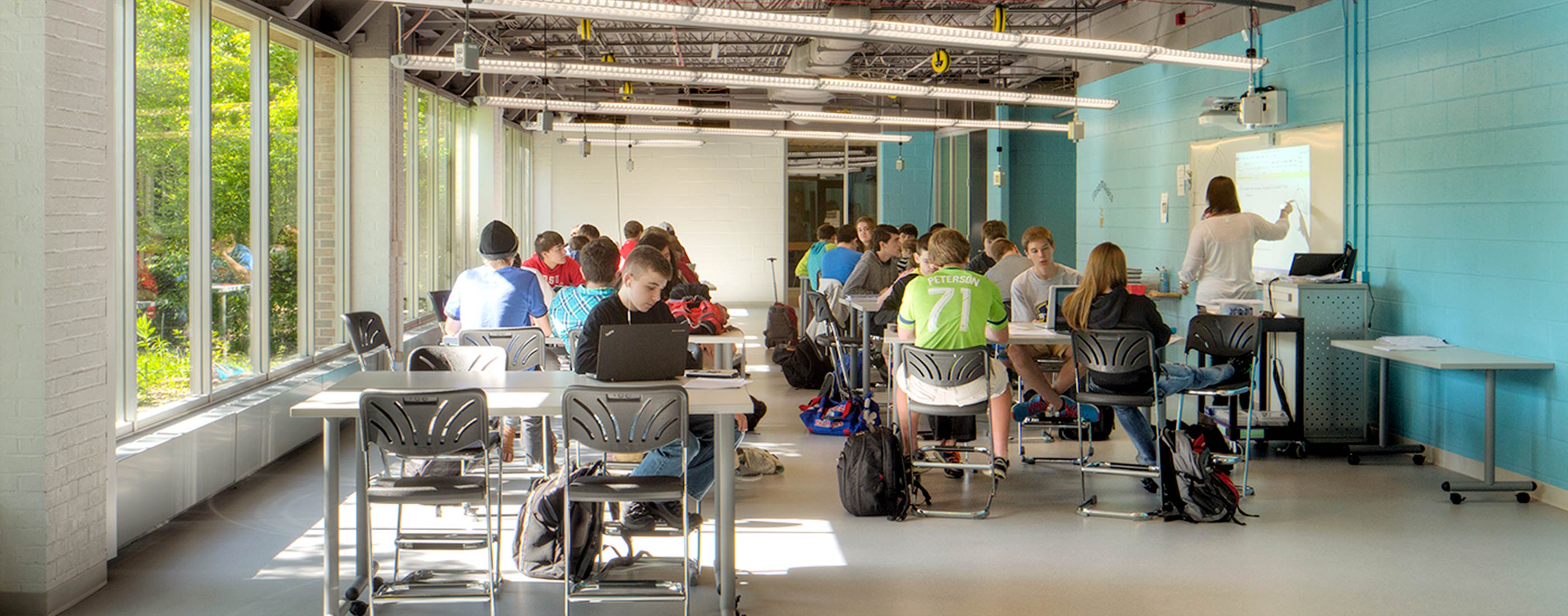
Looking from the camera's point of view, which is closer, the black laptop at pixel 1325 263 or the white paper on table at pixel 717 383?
the white paper on table at pixel 717 383

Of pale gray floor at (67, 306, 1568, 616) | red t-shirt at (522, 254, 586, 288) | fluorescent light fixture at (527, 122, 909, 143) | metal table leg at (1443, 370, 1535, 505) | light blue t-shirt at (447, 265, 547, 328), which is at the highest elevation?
fluorescent light fixture at (527, 122, 909, 143)

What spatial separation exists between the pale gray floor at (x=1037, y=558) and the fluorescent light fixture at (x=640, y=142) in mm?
10848

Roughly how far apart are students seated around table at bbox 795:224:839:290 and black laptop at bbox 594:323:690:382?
636 cm

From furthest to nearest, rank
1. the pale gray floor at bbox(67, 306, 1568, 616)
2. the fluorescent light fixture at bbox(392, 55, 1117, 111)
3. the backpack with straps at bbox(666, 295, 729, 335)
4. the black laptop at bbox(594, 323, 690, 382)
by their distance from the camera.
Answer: the fluorescent light fixture at bbox(392, 55, 1117, 111) → the backpack with straps at bbox(666, 295, 729, 335) → the pale gray floor at bbox(67, 306, 1568, 616) → the black laptop at bbox(594, 323, 690, 382)

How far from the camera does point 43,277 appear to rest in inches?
152

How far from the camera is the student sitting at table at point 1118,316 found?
5.54 metres

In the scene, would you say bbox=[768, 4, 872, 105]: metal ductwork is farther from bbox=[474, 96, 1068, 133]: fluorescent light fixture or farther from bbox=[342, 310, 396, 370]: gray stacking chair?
bbox=[342, 310, 396, 370]: gray stacking chair

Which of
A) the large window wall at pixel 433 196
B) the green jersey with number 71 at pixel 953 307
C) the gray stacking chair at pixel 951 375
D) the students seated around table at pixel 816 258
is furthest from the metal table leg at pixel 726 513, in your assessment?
the students seated around table at pixel 816 258

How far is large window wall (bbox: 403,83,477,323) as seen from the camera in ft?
33.4

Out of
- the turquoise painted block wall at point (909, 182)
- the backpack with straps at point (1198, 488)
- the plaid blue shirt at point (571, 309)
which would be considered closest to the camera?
the backpack with straps at point (1198, 488)

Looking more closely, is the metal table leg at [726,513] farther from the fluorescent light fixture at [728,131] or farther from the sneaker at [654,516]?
the fluorescent light fixture at [728,131]

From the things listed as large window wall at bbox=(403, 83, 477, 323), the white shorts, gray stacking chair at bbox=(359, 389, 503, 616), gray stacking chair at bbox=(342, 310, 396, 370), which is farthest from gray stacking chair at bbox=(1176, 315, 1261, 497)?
large window wall at bbox=(403, 83, 477, 323)

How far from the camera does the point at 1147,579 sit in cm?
434

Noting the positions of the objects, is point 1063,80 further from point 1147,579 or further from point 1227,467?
point 1147,579
